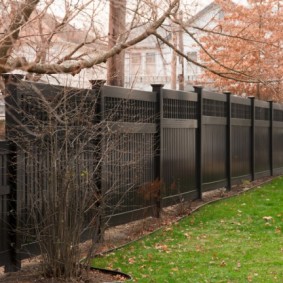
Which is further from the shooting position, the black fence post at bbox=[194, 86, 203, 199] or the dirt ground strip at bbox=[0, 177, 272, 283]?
the black fence post at bbox=[194, 86, 203, 199]

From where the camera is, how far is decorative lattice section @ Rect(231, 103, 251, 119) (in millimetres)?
15405

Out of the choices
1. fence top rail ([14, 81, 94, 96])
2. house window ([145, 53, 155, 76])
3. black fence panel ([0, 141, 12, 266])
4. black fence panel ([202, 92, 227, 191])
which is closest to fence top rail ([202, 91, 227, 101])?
black fence panel ([202, 92, 227, 191])

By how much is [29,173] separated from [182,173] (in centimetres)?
508

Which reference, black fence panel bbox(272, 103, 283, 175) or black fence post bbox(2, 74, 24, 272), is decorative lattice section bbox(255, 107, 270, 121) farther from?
black fence post bbox(2, 74, 24, 272)

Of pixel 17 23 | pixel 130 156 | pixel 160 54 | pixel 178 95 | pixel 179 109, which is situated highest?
pixel 160 54

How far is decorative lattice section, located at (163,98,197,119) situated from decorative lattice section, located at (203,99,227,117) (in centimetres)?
72

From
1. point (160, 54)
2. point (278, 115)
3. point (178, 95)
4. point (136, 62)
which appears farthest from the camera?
point (278, 115)

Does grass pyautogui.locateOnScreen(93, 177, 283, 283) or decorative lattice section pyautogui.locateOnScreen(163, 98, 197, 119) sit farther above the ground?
decorative lattice section pyautogui.locateOnScreen(163, 98, 197, 119)

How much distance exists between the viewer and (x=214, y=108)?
45.8 feet

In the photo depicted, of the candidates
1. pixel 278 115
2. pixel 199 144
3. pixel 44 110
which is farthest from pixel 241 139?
pixel 44 110

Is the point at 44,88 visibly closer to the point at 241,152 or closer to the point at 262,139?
the point at 241,152

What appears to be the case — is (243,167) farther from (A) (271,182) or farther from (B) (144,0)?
(B) (144,0)

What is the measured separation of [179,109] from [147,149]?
5.98ft

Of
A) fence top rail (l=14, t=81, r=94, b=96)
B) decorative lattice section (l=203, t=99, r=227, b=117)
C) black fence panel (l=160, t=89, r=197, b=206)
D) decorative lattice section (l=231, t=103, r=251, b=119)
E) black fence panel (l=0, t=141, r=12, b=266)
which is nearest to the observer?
black fence panel (l=0, t=141, r=12, b=266)
